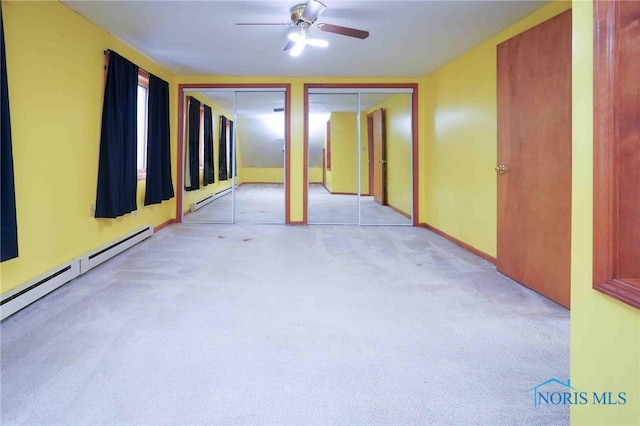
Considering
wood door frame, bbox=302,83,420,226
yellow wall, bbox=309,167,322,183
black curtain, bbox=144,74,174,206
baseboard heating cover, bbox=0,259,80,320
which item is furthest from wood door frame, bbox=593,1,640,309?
yellow wall, bbox=309,167,322,183

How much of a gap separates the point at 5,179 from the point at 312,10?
2373 mm

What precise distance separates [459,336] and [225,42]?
3.68 m

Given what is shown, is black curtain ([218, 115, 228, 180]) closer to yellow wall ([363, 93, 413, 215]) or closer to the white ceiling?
the white ceiling

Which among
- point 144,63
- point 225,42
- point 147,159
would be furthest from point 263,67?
point 147,159

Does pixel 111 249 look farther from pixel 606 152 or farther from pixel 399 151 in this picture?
pixel 399 151

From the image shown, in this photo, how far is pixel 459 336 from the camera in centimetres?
210

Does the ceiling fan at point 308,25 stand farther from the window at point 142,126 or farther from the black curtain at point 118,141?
the window at point 142,126

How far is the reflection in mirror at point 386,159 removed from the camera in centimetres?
619

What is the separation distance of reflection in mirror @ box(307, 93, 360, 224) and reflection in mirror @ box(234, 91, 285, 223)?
2.40ft

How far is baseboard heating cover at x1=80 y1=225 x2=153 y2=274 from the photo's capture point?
3.28 m

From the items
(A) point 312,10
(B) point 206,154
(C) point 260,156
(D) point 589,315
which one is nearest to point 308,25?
(A) point 312,10

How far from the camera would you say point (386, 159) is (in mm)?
7312

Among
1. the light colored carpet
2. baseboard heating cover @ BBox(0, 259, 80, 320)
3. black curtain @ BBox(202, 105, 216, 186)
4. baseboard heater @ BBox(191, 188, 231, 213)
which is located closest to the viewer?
the light colored carpet

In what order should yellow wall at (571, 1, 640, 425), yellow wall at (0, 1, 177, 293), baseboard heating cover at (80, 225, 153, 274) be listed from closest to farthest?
yellow wall at (571, 1, 640, 425), yellow wall at (0, 1, 177, 293), baseboard heating cover at (80, 225, 153, 274)
